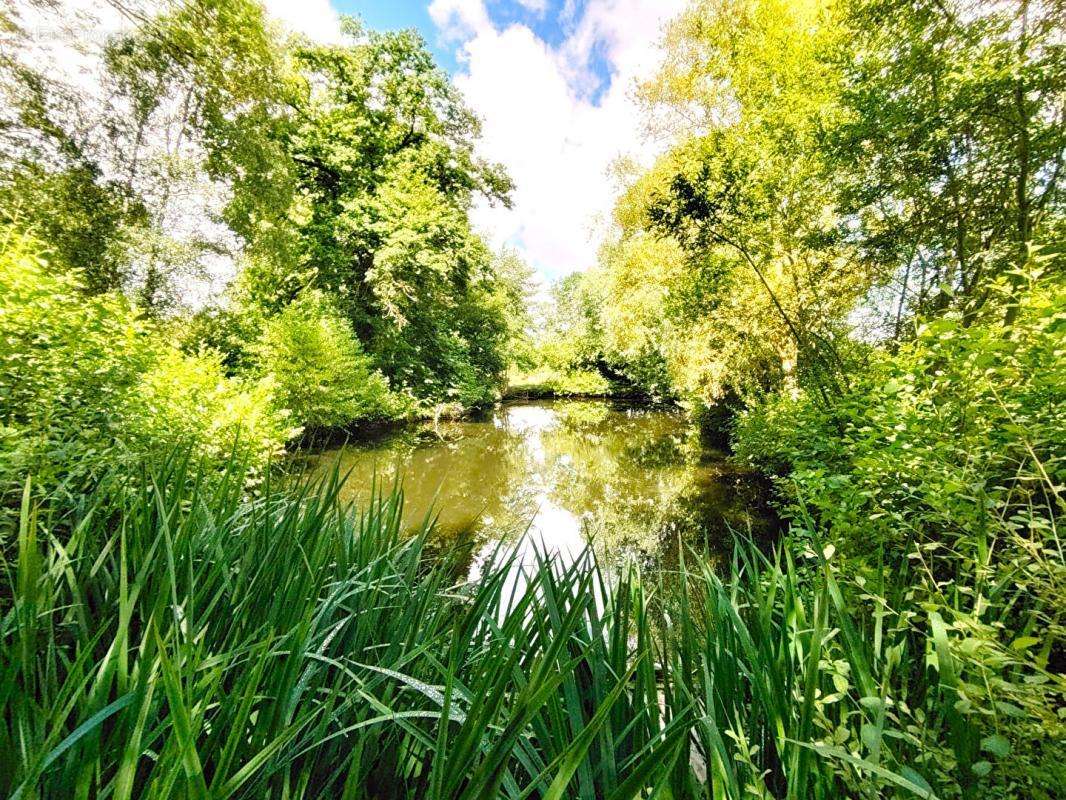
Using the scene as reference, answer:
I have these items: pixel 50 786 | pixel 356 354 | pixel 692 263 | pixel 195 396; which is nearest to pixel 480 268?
pixel 356 354

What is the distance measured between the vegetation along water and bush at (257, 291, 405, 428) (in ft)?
0.27

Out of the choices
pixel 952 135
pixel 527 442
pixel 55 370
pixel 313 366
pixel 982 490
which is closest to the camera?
pixel 982 490

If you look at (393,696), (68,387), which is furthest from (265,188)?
(393,696)

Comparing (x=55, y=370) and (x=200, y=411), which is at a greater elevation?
(x=55, y=370)

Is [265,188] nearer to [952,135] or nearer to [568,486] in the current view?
[568,486]

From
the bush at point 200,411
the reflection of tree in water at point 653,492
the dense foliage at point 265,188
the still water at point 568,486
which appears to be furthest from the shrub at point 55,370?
the reflection of tree in water at point 653,492

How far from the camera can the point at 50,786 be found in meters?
0.69

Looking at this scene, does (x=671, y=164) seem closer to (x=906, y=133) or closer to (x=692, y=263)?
(x=692, y=263)

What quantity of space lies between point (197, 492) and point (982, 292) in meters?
5.31

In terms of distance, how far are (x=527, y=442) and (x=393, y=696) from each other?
12.8 meters

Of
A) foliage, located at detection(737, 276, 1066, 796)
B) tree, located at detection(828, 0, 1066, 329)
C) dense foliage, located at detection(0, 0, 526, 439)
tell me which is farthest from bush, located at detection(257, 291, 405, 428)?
tree, located at detection(828, 0, 1066, 329)

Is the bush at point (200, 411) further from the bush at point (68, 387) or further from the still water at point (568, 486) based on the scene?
the still water at point (568, 486)

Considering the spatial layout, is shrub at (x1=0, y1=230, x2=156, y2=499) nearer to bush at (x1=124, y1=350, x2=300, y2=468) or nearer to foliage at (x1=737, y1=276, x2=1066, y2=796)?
bush at (x1=124, y1=350, x2=300, y2=468)

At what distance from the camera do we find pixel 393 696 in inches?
46.3
